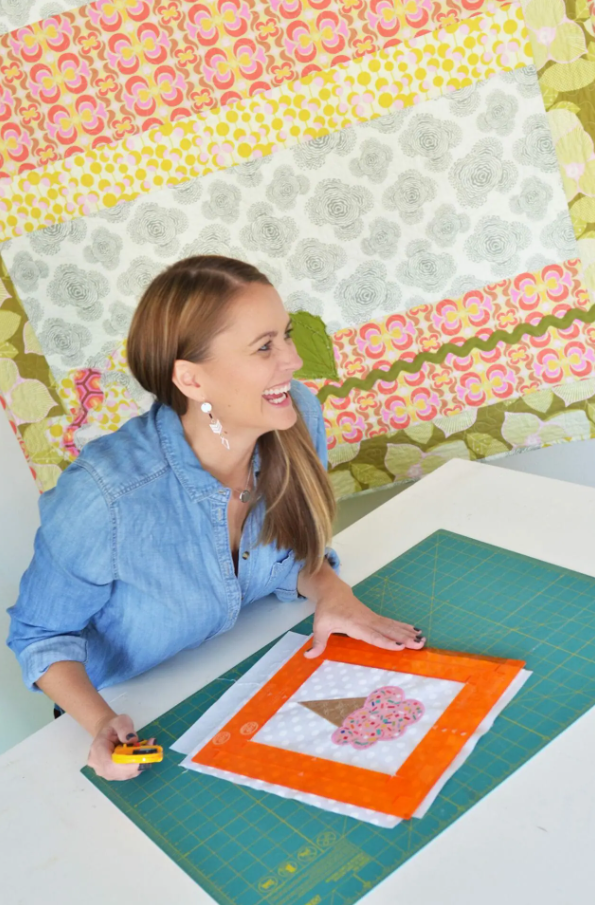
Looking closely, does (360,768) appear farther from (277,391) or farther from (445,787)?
(277,391)

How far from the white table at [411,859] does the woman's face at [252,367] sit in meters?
0.30

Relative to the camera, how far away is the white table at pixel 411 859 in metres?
0.80

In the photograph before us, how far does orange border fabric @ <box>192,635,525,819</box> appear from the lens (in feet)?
3.02

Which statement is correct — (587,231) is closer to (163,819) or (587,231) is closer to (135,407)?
(135,407)

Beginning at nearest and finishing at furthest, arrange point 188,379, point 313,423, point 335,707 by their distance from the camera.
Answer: point 335,707
point 188,379
point 313,423

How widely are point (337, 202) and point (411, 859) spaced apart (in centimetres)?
145

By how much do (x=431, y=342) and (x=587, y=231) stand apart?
16.3 inches

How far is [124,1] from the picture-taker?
5.96ft

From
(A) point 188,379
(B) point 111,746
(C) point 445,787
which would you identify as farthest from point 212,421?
(C) point 445,787

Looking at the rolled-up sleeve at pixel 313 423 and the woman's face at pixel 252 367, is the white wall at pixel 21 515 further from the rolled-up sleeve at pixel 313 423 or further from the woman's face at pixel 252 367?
the woman's face at pixel 252 367

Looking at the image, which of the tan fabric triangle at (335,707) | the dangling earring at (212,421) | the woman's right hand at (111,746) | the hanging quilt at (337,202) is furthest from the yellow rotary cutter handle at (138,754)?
the hanging quilt at (337,202)

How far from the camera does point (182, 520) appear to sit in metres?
1.26

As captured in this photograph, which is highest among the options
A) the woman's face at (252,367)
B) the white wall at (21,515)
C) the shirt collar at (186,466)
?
the woman's face at (252,367)

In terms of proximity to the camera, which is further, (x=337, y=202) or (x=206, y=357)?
(x=337, y=202)
